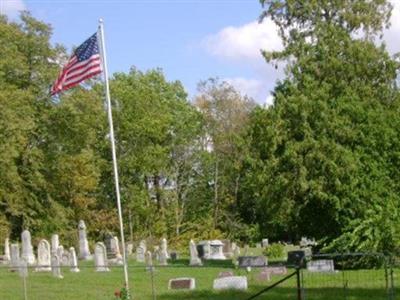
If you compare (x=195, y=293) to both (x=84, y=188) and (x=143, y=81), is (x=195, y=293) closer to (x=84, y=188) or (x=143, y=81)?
(x=84, y=188)

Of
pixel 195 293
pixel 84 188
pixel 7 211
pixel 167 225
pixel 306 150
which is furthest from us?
pixel 167 225

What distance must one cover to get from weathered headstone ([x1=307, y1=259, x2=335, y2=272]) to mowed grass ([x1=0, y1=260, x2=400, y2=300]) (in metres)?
0.33

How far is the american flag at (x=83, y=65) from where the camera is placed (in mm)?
18312

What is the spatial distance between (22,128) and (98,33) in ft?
86.4

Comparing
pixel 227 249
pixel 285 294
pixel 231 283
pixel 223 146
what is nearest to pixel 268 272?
pixel 231 283

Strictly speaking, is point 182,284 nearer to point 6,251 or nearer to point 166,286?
point 166,286

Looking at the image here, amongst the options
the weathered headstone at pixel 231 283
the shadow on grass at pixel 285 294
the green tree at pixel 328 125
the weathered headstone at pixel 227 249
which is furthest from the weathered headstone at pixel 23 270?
the weathered headstone at pixel 227 249

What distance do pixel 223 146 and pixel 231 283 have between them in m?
41.6

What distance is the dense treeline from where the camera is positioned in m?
31.3

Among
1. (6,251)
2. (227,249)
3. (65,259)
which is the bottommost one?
(227,249)

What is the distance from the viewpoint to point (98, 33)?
60.3 ft

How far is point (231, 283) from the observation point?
21.0 metres

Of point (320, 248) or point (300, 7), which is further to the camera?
point (300, 7)

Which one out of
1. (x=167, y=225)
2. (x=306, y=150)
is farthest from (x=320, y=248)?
(x=167, y=225)
